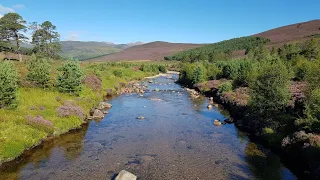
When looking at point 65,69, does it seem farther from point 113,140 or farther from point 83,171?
point 83,171

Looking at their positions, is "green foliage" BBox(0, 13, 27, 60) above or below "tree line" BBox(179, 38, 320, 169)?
above

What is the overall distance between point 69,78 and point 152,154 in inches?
1138

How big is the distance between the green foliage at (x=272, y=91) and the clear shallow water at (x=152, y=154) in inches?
234

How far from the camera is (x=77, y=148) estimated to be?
32438mm

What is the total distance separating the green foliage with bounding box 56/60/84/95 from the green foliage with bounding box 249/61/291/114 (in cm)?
3457

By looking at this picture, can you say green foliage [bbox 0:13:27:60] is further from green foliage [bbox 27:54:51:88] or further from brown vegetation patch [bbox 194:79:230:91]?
brown vegetation patch [bbox 194:79:230:91]

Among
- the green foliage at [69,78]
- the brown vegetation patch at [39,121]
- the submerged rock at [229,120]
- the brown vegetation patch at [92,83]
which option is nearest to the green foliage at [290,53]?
the submerged rock at [229,120]

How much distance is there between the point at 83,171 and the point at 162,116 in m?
26.2

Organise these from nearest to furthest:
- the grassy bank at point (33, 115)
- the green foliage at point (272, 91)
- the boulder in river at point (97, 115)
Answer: the grassy bank at point (33, 115)
the green foliage at point (272, 91)
the boulder in river at point (97, 115)

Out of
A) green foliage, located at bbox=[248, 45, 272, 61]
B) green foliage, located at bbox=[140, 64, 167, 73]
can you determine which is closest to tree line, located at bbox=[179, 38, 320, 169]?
green foliage, located at bbox=[248, 45, 272, 61]

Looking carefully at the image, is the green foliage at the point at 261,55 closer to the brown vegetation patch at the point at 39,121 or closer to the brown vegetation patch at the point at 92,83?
the brown vegetation patch at the point at 92,83

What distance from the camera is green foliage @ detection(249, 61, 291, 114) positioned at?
126ft

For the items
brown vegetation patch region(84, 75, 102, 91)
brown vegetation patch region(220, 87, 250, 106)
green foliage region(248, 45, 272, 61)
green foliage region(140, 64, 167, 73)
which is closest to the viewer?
brown vegetation patch region(220, 87, 250, 106)

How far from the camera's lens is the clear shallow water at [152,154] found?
25.9 meters
